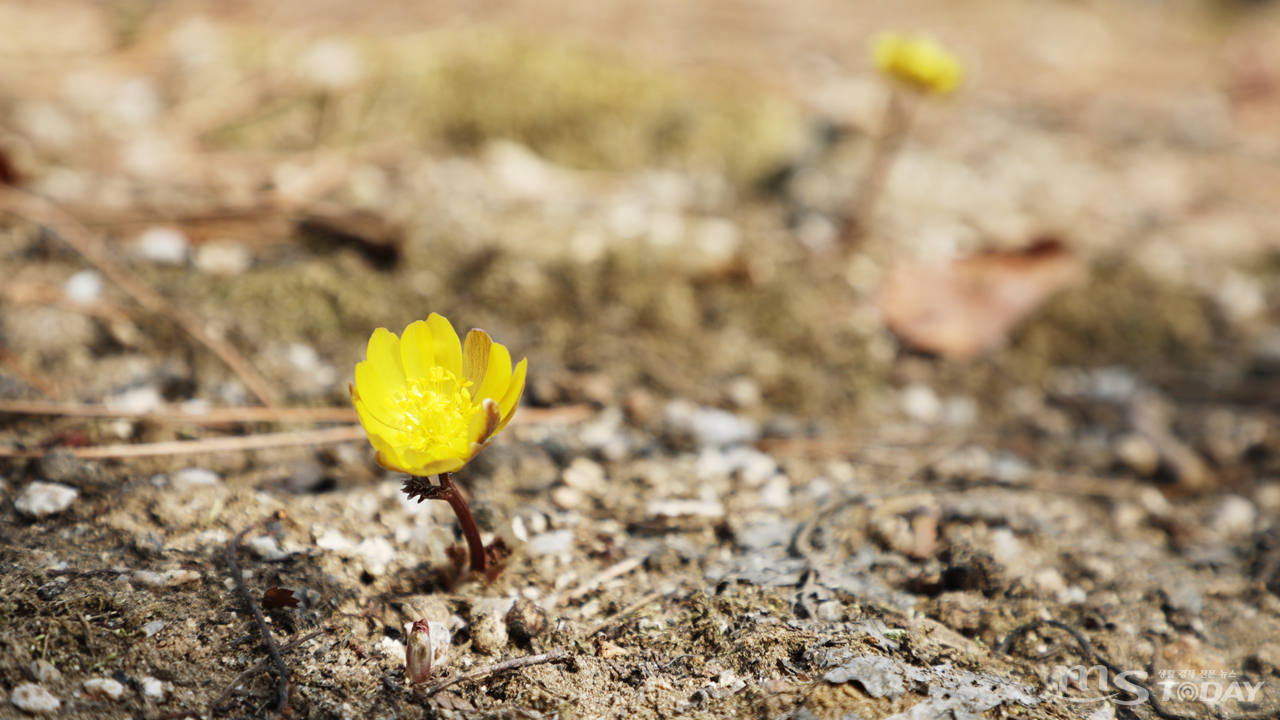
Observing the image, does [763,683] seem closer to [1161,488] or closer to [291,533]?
[291,533]

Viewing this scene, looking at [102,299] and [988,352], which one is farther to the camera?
[988,352]

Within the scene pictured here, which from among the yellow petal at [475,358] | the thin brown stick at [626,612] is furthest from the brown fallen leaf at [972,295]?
the yellow petal at [475,358]

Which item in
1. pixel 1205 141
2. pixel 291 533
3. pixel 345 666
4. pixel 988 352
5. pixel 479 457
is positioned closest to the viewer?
pixel 345 666

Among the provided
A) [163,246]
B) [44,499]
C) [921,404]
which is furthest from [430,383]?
[921,404]

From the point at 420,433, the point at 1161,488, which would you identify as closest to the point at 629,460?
the point at 420,433

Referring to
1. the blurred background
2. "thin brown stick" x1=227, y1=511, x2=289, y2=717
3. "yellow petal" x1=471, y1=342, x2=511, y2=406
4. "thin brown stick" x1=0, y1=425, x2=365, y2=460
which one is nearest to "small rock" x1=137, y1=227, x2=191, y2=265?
the blurred background

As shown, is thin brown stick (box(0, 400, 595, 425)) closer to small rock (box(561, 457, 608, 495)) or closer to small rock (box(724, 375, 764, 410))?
small rock (box(561, 457, 608, 495))
